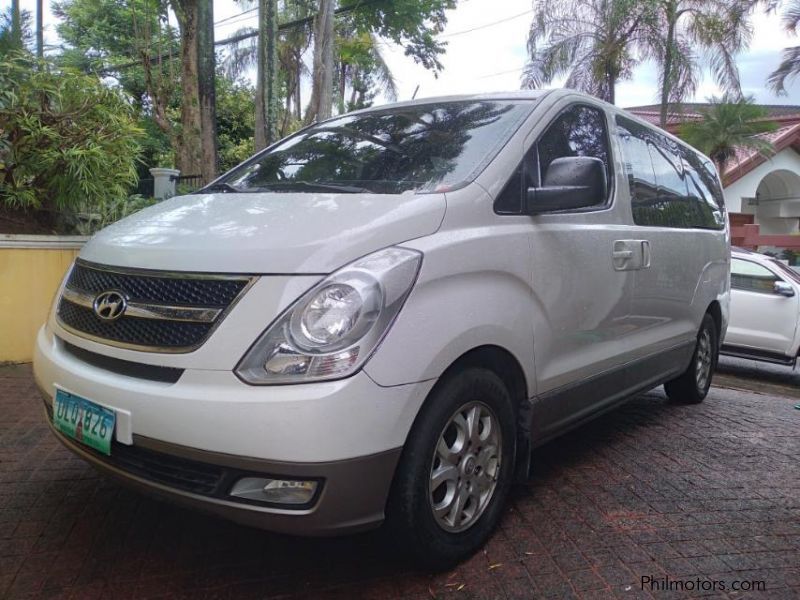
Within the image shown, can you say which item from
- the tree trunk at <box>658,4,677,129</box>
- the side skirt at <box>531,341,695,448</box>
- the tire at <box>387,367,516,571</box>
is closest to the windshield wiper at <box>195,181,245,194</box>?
the tire at <box>387,367,516,571</box>

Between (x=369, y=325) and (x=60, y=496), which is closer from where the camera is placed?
(x=369, y=325)

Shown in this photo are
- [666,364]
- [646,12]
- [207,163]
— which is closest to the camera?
[666,364]

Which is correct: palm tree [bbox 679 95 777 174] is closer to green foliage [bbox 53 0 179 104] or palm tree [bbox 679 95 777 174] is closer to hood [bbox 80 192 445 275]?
green foliage [bbox 53 0 179 104]

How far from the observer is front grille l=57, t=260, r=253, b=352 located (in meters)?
2.08

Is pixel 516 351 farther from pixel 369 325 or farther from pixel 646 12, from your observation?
→ pixel 646 12

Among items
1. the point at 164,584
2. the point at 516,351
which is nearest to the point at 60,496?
the point at 164,584

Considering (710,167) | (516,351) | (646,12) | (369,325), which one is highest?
(646,12)

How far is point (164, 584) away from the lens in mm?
2332

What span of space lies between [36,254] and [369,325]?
175 inches

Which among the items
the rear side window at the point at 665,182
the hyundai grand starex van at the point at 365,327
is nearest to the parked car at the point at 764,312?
the rear side window at the point at 665,182

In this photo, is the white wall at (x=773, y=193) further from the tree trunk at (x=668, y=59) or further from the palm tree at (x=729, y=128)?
the tree trunk at (x=668, y=59)

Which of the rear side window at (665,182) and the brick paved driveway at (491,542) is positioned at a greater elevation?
the rear side window at (665,182)

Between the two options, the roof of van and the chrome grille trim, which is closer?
the chrome grille trim

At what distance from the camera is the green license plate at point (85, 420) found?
2178 millimetres
